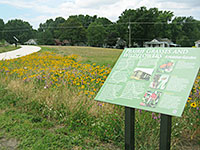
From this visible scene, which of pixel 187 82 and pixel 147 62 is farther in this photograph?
pixel 147 62

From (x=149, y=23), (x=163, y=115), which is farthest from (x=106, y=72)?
(x=149, y=23)

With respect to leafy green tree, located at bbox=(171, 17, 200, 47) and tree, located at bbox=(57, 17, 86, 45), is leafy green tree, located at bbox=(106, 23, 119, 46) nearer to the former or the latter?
tree, located at bbox=(57, 17, 86, 45)

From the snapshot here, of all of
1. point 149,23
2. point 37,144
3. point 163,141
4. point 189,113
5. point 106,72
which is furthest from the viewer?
point 149,23

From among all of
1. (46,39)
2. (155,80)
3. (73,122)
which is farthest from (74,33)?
(155,80)

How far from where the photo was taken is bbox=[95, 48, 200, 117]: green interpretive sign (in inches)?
87.0

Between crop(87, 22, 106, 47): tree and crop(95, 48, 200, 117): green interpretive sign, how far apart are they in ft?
182

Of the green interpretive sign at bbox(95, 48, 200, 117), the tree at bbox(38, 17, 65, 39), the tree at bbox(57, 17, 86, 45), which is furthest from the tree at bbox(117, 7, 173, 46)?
the green interpretive sign at bbox(95, 48, 200, 117)

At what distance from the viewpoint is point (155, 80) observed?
96.3 inches

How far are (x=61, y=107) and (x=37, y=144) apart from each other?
1166 millimetres

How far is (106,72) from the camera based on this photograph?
561 centimetres

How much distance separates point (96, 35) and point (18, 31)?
31591mm

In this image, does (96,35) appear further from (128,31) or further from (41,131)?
(41,131)

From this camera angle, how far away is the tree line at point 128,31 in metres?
51.3

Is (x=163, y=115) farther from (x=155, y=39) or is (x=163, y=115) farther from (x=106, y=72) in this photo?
(x=155, y=39)
